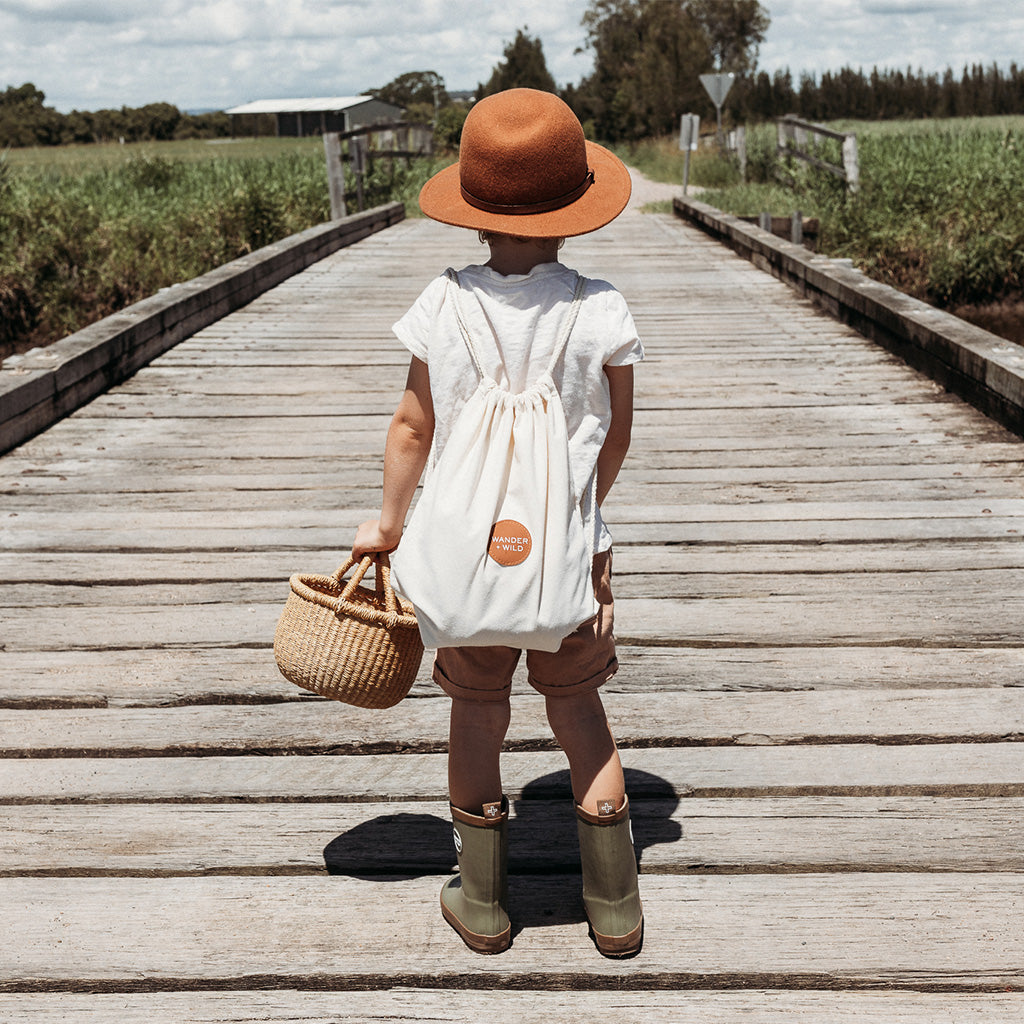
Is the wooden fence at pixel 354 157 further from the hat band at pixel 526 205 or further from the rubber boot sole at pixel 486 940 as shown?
the rubber boot sole at pixel 486 940

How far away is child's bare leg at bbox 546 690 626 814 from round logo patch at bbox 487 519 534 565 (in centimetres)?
34

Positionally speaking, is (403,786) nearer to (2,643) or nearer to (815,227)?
(2,643)

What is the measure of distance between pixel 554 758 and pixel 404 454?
968 millimetres

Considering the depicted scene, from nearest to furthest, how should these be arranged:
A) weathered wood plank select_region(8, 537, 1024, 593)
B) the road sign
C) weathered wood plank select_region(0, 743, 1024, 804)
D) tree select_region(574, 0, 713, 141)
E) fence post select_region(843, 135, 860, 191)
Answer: weathered wood plank select_region(0, 743, 1024, 804), weathered wood plank select_region(8, 537, 1024, 593), fence post select_region(843, 135, 860, 191), the road sign, tree select_region(574, 0, 713, 141)

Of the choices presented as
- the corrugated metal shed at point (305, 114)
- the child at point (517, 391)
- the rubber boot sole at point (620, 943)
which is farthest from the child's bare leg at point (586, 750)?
the corrugated metal shed at point (305, 114)

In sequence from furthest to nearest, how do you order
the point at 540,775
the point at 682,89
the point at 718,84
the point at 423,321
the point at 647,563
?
1. the point at 682,89
2. the point at 718,84
3. the point at 647,563
4. the point at 540,775
5. the point at 423,321

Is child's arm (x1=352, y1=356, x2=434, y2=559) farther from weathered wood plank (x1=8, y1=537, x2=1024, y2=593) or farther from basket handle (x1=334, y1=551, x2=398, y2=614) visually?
weathered wood plank (x1=8, y1=537, x2=1024, y2=593)

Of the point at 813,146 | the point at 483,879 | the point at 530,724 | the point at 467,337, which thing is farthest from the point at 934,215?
the point at 483,879

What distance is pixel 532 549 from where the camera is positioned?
1.82 meters

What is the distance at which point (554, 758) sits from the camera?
8.87 feet

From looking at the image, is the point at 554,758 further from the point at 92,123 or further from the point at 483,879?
the point at 92,123

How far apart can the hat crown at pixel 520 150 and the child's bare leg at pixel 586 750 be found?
852 millimetres

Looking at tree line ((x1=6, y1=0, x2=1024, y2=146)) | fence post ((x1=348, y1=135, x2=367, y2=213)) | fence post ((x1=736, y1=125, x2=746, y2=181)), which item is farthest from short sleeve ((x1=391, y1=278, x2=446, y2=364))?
tree line ((x1=6, y1=0, x2=1024, y2=146))

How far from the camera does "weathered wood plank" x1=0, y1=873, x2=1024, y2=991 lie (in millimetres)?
1975
